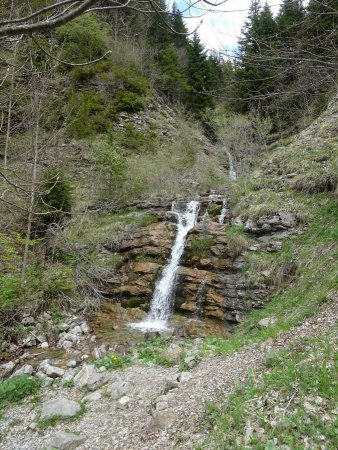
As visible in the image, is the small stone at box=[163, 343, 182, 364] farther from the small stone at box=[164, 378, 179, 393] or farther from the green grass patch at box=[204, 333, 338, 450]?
the green grass patch at box=[204, 333, 338, 450]

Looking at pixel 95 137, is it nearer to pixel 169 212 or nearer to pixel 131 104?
pixel 131 104

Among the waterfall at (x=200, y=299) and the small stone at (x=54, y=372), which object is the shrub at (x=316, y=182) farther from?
the small stone at (x=54, y=372)

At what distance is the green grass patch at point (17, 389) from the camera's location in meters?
4.70

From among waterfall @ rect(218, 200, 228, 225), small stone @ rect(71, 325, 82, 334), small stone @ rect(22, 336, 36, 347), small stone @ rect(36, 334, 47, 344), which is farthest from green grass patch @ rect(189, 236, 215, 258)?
small stone @ rect(22, 336, 36, 347)

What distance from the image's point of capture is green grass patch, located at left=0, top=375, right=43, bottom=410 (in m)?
4.70

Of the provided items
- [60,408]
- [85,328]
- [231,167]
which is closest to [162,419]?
[60,408]

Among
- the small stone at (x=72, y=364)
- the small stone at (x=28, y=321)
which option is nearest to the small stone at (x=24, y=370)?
the small stone at (x=72, y=364)

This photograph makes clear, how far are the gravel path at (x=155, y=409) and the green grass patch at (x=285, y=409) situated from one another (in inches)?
10.0

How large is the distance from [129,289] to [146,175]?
25.6 ft

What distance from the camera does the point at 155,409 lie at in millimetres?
3797

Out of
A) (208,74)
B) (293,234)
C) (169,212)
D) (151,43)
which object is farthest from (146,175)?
(151,43)

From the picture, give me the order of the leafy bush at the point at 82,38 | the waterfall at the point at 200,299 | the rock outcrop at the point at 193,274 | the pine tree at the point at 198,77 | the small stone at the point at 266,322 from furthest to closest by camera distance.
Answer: the pine tree at the point at 198,77
the leafy bush at the point at 82,38
the waterfall at the point at 200,299
the rock outcrop at the point at 193,274
the small stone at the point at 266,322

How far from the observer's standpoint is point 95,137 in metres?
19.2

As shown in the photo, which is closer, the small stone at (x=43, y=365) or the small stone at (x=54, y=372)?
the small stone at (x=54, y=372)
